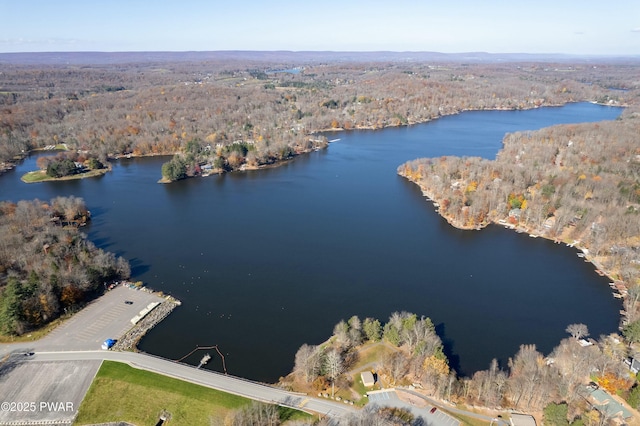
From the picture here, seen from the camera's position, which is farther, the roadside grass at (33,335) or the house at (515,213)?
the house at (515,213)

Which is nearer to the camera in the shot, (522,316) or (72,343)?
(72,343)

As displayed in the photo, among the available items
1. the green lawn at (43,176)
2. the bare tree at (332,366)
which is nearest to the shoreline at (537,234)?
the bare tree at (332,366)

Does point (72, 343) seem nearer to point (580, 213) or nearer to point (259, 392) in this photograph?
point (259, 392)

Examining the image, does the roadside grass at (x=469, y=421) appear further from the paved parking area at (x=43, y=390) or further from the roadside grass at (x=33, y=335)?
the roadside grass at (x=33, y=335)

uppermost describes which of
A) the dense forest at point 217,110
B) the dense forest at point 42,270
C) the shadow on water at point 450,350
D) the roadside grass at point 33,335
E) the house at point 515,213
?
the dense forest at point 217,110

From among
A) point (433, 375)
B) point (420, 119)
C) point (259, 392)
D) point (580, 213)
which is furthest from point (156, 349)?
point (420, 119)

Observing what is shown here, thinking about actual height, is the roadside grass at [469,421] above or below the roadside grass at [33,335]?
below

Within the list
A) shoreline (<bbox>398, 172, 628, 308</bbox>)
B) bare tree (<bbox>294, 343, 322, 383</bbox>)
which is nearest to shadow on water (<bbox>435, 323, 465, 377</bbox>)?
bare tree (<bbox>294, 343, 322, 383</bbox>)
